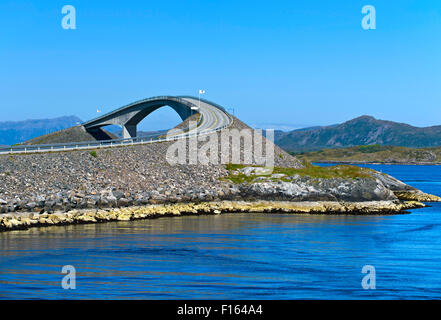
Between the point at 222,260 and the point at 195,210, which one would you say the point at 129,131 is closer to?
the point at 195,210

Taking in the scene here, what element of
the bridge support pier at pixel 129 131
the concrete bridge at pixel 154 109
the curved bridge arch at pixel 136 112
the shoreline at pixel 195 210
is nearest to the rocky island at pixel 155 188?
the shoreline at pixel 195 210

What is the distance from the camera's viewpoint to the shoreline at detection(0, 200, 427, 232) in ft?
151

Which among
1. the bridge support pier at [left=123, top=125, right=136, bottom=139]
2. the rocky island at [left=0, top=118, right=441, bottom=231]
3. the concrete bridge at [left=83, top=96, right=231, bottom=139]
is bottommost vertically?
the rocky island at [left=0, top=118, right=441, bottom=231]

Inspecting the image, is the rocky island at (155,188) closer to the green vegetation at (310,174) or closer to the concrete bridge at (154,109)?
the green vegetation at (310,174)

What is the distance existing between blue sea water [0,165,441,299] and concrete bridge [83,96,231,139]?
46274 millimetres

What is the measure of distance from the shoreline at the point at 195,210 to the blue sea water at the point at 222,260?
182cm

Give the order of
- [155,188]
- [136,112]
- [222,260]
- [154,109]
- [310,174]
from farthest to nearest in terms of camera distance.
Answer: [154,109] → [136,112] → [310,174] → [155,188] → [222,260]

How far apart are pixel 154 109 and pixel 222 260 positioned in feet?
278

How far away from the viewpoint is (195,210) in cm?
→ 5662

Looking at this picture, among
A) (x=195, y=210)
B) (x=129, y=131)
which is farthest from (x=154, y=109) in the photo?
(x=195, y=210)

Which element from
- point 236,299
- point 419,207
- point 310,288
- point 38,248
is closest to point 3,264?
point 38,248

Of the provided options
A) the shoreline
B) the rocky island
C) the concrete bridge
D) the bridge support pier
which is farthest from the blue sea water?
the bridge support pier

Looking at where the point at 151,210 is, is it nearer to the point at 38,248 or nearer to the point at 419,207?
the point at 38,248

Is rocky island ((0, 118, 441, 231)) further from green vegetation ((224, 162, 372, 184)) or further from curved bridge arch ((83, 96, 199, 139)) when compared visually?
curved bridge arch ((83, 96, 199, 139))
